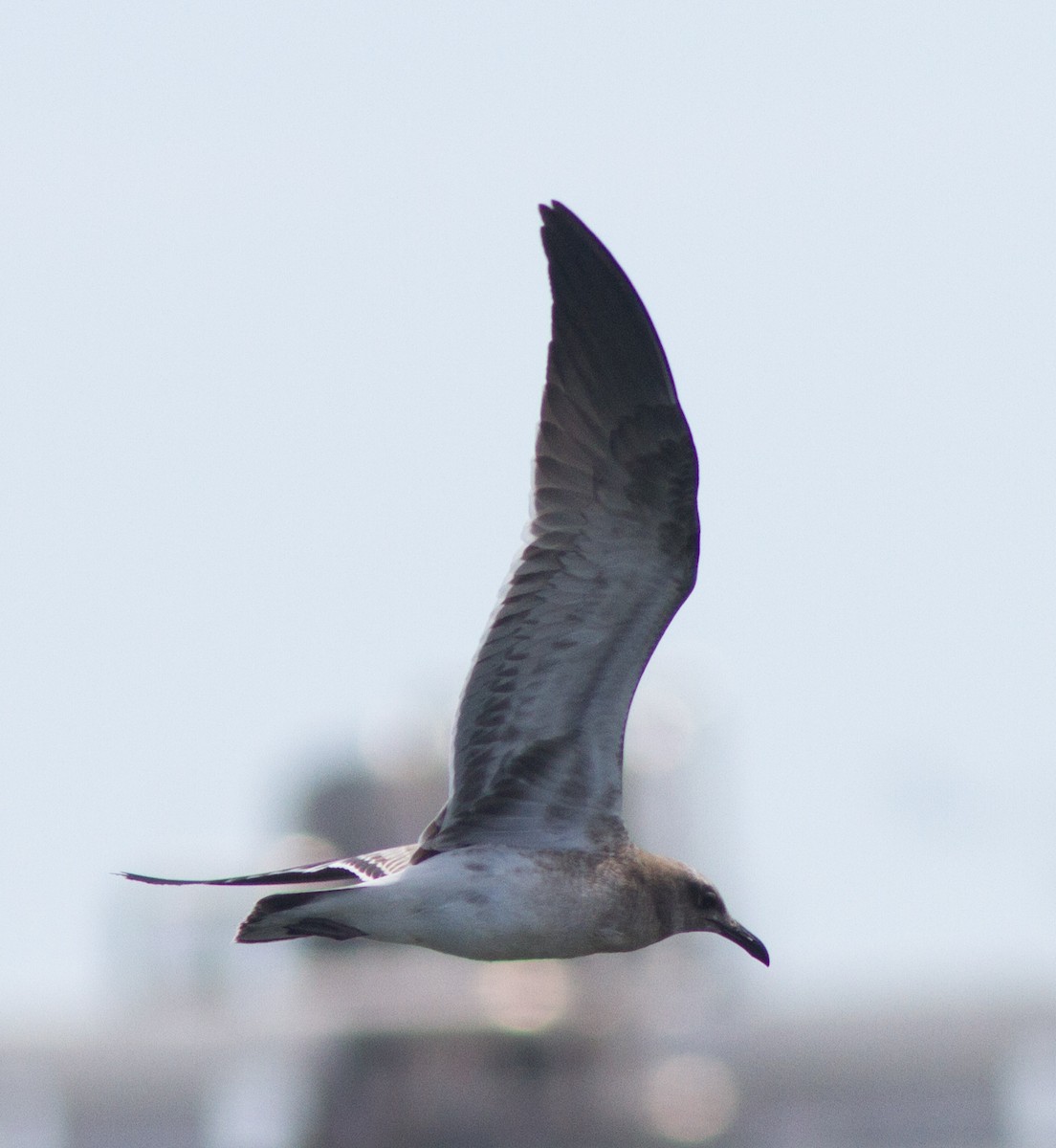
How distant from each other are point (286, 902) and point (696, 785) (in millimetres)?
65483

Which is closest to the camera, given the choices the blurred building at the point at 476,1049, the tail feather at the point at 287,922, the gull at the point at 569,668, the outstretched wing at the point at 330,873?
the outstretched wing at the point at 330,873

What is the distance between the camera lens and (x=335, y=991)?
54469mm

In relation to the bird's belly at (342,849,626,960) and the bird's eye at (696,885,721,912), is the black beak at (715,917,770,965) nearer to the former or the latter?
the bird's eye at (696,885,721,912)

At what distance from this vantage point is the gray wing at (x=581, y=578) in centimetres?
1165

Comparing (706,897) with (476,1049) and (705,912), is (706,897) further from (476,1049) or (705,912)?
(476,1049)

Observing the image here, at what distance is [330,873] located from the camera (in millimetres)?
11336

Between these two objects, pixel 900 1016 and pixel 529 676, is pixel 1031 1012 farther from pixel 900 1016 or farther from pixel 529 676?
pixel 529 676

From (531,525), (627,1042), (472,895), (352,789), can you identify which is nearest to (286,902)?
(472,895)

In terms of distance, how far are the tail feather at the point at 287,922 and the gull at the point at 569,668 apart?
1 centimetres

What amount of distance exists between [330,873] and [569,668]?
1.40 meters

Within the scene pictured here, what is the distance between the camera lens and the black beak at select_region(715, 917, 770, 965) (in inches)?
496

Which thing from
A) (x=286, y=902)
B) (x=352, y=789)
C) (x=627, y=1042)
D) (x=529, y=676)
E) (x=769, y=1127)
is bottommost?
(x=769, y=1127)

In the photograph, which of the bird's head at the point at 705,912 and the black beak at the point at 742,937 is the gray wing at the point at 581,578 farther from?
the black beak at the point at 742,937

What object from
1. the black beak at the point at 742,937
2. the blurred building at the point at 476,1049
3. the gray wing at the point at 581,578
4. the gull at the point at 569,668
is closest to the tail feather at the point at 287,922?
the gull at the point at 569,668
